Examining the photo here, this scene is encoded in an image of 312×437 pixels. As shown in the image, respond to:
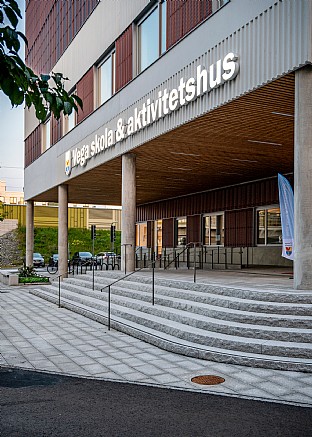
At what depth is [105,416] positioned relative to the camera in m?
5.39

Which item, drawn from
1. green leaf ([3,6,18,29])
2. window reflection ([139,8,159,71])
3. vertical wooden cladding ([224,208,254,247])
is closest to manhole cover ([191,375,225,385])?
green leaf ([3,6,18,29])

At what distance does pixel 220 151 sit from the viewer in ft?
51.0

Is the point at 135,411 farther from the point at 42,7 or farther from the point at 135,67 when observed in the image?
the point at 42,7

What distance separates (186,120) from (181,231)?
1635 cm

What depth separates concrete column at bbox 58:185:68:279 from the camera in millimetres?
23281

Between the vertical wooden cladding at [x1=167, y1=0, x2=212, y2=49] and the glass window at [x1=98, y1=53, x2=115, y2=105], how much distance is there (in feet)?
16.5

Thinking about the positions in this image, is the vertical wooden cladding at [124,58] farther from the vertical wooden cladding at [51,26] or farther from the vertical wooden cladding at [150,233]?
the vertical wooden cladding at [150,233]

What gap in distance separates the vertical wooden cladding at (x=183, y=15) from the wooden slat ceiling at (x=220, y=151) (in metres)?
2.63

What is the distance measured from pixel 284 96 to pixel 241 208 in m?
12.2

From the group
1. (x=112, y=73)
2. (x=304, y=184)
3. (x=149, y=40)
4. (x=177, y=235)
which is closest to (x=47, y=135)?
(x=177, y=235)

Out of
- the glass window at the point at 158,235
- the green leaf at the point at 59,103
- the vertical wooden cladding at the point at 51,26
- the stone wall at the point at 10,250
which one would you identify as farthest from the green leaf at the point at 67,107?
the stone wall at the point at 10,250

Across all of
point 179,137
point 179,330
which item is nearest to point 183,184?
point 179,137

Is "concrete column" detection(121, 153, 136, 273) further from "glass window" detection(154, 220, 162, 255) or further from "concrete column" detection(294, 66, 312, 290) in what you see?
"glass window" detection(154, 220, 162, 255)

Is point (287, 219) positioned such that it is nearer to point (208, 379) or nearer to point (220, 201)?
point (208, 379)
